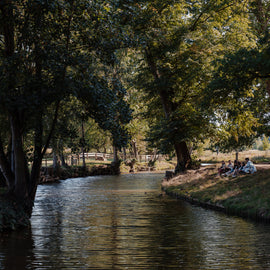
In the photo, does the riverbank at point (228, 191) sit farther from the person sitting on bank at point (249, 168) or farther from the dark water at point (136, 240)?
the dark water at point (136, 240)

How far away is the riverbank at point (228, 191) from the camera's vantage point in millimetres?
16531

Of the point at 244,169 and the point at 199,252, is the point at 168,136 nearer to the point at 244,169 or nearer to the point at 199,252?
the point at 244,169

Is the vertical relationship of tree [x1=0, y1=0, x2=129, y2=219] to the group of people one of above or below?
above

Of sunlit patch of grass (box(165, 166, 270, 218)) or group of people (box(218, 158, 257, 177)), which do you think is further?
group of people (box(218, 158, 257, 177))

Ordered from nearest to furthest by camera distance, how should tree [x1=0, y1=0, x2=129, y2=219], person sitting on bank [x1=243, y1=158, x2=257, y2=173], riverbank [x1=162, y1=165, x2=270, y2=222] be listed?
1. tree [x1=0, y1=0, x2=129, y2=219]
2. riverbank [x1=162, y1=165, x2=270, y2=222]
3. person sitting on bank [x1=243, y1=158, x2=257, y2=173]

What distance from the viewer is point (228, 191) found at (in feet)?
66.2

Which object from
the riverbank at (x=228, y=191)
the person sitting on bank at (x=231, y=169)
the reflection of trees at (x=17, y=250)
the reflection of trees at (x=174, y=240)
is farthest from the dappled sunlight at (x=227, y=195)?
the reflection of trees at (x=17, y=250)

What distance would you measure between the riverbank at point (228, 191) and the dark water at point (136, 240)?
0.86 metres

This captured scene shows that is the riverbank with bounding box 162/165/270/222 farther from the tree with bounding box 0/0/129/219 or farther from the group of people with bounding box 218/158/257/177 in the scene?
the tree with bounding box 0/0/129/219

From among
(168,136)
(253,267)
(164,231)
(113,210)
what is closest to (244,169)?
(168,136)

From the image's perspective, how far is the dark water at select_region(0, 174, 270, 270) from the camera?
9.20 metres

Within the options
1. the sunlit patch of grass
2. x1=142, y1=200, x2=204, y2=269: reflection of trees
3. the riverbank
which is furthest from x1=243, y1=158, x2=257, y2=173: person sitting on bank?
x1=142, y1=200, x2=204, y2=269: reflection of trees

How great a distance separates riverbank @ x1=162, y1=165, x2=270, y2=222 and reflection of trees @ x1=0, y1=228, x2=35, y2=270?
29.5 feet

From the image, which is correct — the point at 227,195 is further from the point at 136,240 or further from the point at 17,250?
the point at 17,250
